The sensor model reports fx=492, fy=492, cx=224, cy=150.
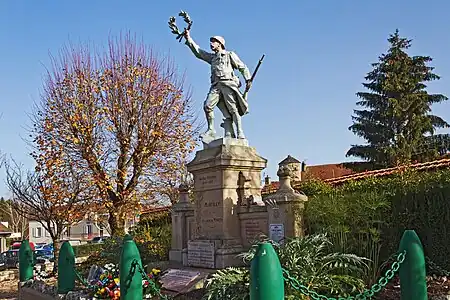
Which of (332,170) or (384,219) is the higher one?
(332,170)

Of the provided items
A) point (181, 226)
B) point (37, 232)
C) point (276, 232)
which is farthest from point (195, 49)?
point (37, 232)

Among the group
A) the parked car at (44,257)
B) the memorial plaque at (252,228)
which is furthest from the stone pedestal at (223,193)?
the parked car at (44,257)

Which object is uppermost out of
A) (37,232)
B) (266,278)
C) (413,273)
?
(266,278)

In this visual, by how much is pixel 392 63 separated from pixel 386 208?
73.3 feet

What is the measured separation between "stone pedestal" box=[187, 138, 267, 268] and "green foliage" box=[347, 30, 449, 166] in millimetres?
18762

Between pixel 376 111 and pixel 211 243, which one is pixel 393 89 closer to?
pixel 376 111

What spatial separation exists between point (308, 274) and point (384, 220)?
2.36 metres

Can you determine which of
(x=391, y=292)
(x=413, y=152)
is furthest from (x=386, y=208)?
(x=413, y=152)

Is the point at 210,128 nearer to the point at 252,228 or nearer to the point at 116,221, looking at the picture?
the point at 252,228

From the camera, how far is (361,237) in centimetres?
776

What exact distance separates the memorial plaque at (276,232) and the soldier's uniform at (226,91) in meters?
2.32

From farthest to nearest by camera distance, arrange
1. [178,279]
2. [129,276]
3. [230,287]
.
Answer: [178,279] < [230,287] < [129,276]

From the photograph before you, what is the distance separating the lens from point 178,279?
8523mm

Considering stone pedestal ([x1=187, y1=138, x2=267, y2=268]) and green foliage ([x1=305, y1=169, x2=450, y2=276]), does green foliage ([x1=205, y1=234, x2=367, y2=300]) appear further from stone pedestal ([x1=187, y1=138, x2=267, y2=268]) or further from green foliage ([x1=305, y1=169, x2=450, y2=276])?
stone pedestal ([x1=187, y1=138, x2=267, y2=268])
